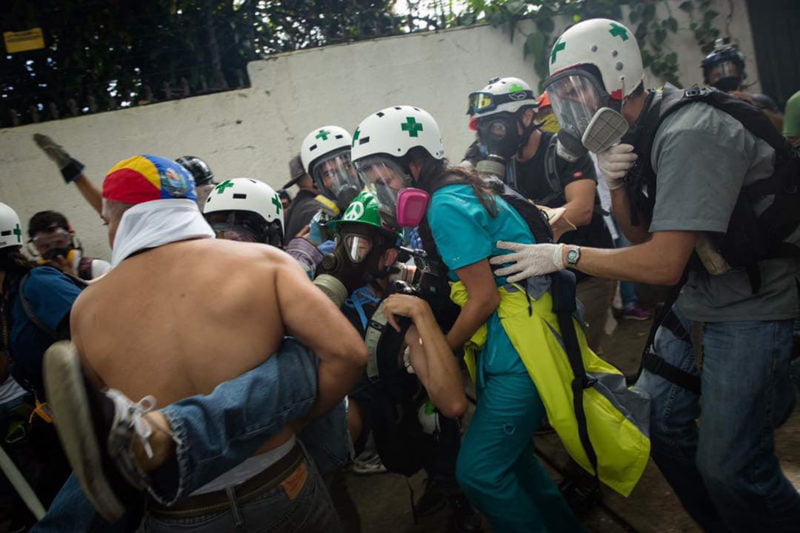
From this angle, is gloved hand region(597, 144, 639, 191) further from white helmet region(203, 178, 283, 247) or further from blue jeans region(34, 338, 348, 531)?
white helmet region(203, 178, 283, 247)

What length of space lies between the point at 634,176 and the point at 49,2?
7241 millimetres

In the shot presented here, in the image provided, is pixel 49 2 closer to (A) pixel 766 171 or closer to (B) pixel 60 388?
(B) pixel 60 388

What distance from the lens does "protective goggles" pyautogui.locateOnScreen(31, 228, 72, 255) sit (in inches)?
159

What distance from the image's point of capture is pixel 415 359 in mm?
2514

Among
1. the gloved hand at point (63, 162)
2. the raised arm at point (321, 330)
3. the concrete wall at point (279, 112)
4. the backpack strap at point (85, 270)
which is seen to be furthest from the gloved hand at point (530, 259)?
the concrete wall at point (279, 112)

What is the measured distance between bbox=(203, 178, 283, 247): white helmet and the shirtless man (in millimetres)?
1279

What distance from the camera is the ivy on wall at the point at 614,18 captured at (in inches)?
275

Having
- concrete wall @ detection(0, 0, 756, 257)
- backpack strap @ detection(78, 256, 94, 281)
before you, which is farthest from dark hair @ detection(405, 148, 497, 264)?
concrete wall @ detection(0, 0, 756, 257)

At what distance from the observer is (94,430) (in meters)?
1.36

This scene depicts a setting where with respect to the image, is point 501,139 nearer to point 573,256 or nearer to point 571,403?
point 573,256

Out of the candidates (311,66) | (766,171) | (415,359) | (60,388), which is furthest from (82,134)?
(766,171)

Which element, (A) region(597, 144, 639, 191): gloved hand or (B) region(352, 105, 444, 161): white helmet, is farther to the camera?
(B) region(352, 105, 444, 161): white helmet

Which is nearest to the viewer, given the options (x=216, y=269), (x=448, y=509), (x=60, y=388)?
(x=60, y=388)

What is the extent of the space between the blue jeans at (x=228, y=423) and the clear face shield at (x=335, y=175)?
2203 millimetres
